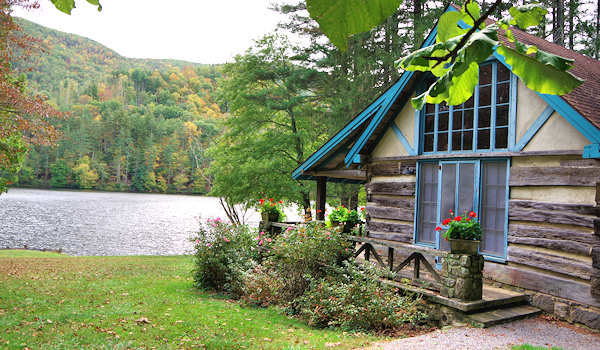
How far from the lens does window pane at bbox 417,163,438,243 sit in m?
9.81

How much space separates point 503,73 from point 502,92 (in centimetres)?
39

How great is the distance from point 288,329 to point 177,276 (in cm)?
838

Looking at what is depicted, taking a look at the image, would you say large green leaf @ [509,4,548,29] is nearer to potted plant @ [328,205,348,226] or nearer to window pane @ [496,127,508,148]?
window pane @ [496,127,508,148]

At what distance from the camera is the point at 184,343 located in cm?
660

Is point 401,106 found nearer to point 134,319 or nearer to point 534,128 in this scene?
point 534,128

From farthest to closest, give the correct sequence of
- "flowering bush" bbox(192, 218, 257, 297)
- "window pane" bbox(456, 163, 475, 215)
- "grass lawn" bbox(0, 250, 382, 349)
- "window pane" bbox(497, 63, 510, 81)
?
"flowering bush" bbox(192, 218, 257, 297) → "window pane" bbox(456, 163, 475, 215) → "window pane" bbox(497, 63, 510, 81) → "grass lawn" bbox(0, 250, 382, 349)

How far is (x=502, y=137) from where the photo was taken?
859 cm

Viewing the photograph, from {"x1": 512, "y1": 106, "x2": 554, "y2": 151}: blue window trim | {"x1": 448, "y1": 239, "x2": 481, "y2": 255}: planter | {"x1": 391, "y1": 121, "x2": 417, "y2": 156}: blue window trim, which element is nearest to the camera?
{"x1": 448, "y1": 239, "x2": 481, "y2": 255}: planter

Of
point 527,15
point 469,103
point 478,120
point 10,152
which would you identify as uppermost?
point 469,103

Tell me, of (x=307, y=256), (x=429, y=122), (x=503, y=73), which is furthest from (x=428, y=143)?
(x=307, y=256)

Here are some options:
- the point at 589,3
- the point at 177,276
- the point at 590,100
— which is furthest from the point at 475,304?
the point at 589,3

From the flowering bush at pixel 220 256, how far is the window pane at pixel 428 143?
17.6 ft

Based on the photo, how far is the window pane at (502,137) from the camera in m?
8.53

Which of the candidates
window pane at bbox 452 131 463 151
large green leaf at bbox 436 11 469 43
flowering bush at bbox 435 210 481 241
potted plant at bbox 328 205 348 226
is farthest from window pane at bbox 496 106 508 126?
large green leaf at bbox 436 11 469 43
